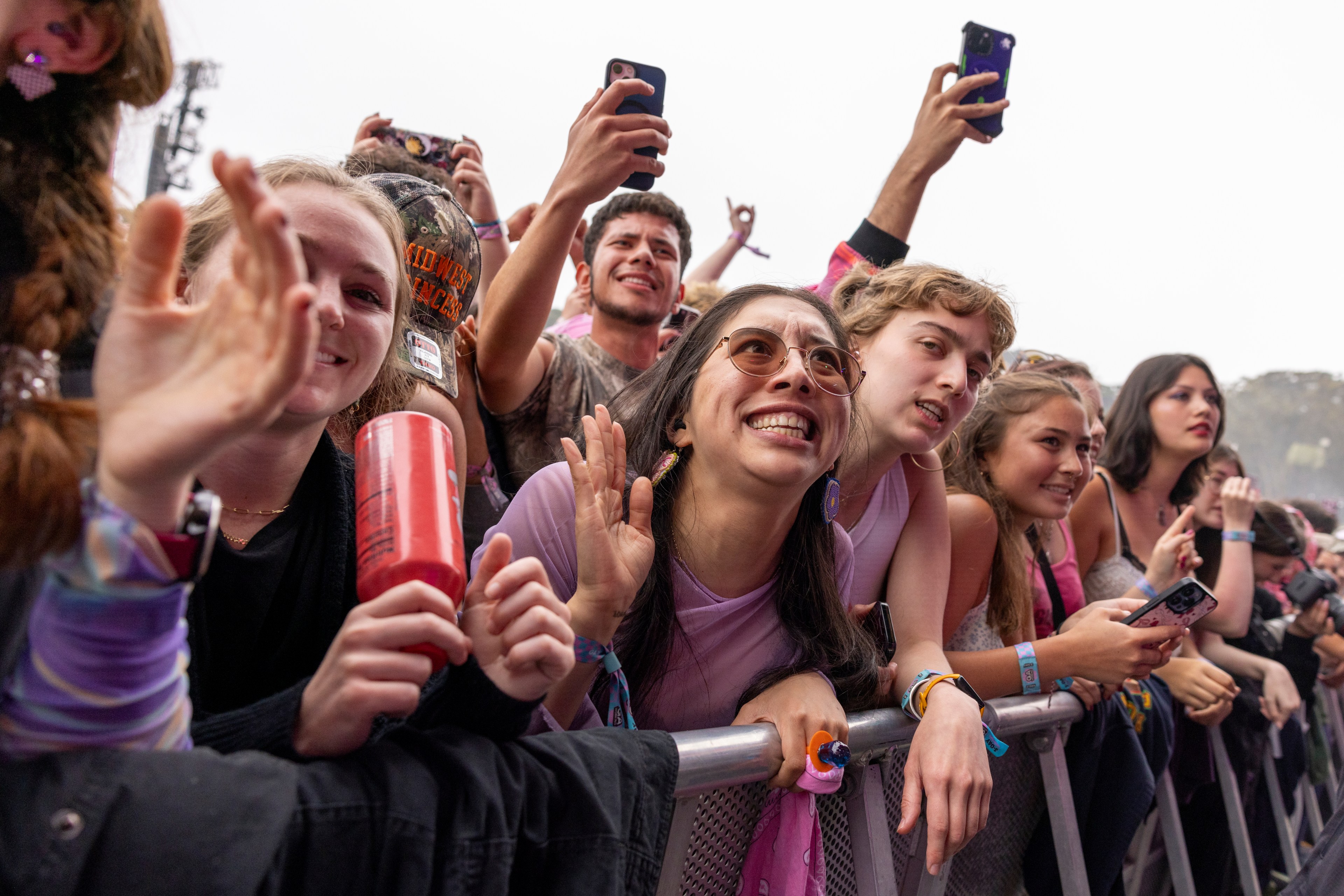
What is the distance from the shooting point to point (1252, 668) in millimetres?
3770

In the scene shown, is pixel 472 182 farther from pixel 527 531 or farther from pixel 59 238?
pixel 59 238

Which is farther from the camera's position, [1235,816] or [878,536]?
[1235,816]

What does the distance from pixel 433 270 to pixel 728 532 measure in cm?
82

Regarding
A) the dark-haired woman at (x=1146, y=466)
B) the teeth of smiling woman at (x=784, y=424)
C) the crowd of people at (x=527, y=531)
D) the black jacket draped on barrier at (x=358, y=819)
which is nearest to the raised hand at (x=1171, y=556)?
the crowd of people at (x=527, y=531)

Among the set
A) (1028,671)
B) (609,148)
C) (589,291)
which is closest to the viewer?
(609,148)

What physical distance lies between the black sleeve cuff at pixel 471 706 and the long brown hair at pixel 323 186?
520 millimetres

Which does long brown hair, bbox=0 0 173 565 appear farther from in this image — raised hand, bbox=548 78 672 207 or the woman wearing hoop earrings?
the woman wearing hoop earrings

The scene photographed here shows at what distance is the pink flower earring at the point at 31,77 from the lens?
79 centimetres

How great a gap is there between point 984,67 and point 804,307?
4.45ft

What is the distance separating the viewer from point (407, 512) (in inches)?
35.2

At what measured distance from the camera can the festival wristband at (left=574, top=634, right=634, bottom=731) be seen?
1.41 metres

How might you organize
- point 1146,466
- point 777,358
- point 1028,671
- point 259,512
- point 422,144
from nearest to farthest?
1. point 259,512
2. point 777,358
3. point 1028,671
4. point 422,144
5. point 1146,466

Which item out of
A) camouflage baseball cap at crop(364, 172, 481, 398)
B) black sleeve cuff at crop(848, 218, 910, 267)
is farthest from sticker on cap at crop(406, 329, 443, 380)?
black sleeve cuff at crop(848, 218, 910, 267)

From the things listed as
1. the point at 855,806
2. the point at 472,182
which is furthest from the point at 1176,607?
the point at 472,182
